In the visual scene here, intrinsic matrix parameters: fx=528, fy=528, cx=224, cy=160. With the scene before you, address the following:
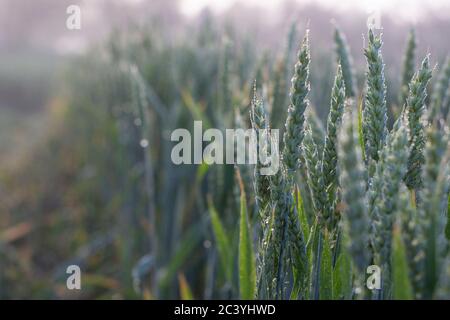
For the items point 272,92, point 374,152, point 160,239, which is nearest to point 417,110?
point 374,152

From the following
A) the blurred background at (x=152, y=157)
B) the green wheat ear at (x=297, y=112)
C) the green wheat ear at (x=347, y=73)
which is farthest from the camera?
the blurred background at (x=152, y=157)

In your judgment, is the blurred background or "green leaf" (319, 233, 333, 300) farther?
the blurred background

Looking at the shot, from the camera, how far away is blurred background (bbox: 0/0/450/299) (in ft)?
4.50

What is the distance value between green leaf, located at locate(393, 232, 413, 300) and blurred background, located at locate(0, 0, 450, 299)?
384 mm

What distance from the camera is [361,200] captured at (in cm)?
48

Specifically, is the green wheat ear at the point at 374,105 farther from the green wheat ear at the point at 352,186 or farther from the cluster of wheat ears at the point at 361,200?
the green wheat ear at the point at 352,186

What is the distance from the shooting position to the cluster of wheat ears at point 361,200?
487mm

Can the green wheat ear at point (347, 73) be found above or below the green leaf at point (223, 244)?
above

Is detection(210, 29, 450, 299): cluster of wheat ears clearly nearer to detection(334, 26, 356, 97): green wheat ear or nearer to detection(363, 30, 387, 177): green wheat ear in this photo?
detection(363, 30, 387, 177): green wheat ear

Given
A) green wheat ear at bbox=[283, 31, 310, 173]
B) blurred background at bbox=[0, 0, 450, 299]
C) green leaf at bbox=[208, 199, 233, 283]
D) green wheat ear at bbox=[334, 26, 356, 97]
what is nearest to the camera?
green wheat ear at bbox=[283, 31, 310, 173]

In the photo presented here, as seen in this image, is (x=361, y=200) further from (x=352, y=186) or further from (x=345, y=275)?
(x=345, y=275)

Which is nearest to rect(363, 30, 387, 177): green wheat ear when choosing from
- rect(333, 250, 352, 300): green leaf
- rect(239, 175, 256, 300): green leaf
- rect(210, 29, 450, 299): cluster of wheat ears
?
rect(210, 29, 450, 299): cluster of wheat ears

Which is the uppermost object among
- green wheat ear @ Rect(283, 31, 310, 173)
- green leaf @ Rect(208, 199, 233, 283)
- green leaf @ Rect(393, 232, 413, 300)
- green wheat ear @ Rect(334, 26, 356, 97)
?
green wheat ear @ Rect(334, 26, 356, 97)

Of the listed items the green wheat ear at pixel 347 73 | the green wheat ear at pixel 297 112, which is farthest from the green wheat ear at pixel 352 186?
the green wheat ear at pixel 347 73
